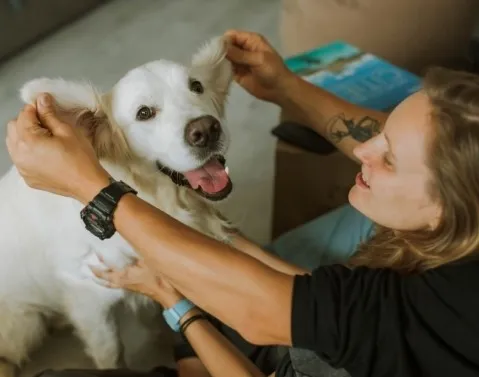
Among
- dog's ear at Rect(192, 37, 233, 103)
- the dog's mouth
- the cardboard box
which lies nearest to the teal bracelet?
the dog's mouth

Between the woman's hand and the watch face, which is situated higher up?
the woman's hand

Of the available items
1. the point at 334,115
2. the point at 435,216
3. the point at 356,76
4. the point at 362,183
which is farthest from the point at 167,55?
the point at 435,216

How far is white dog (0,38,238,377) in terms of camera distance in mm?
1169

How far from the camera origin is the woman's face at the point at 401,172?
873 mm

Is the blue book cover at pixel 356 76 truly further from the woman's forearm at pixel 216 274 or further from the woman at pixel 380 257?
the woman's forearm at pixel 216 274

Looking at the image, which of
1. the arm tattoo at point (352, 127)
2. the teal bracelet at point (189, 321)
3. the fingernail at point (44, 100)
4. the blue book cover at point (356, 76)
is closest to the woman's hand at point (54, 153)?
the fingernail at point (44, 100)

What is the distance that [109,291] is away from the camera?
141 centimetres

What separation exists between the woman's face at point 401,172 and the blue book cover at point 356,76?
28.8 inches

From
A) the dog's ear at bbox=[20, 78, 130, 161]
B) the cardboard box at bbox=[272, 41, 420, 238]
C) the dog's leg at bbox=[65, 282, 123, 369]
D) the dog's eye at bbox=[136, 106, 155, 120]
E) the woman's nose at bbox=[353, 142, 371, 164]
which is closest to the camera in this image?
the woman's nose at bbox=[353, 142, 371, 164]

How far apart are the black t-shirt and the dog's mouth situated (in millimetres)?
401

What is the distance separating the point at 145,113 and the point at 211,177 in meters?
0.18

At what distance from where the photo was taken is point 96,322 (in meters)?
1.48

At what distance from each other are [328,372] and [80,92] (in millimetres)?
615

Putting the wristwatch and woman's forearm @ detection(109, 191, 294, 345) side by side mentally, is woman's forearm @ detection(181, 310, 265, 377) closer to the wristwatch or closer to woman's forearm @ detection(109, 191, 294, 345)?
the wristwatch
